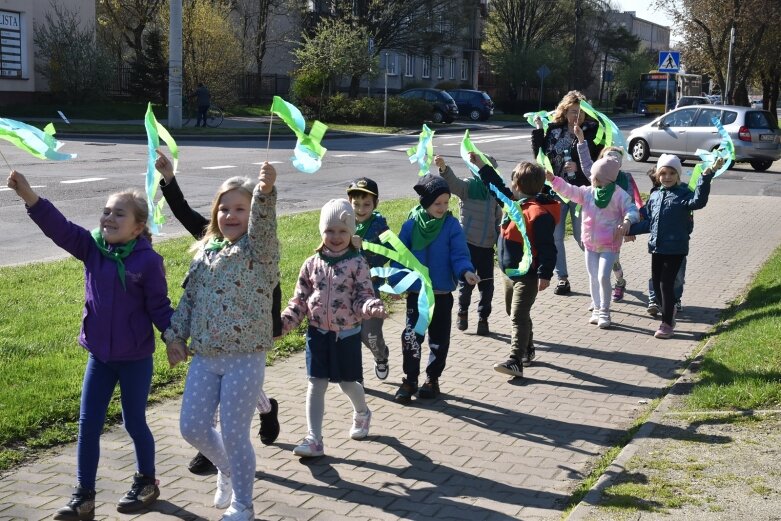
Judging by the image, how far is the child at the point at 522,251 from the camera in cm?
695

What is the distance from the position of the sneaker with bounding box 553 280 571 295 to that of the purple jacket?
244 inches

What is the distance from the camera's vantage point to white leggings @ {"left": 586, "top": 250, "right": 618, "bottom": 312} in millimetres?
8586

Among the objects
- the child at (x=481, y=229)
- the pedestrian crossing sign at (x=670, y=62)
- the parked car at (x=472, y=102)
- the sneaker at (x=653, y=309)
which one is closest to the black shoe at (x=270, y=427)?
the child at (x=481, y=229)

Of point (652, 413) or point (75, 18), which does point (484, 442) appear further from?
point (75, 18)

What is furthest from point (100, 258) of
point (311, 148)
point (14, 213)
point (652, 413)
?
point (14, 213)

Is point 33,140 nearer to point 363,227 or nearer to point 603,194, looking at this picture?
point 363,227

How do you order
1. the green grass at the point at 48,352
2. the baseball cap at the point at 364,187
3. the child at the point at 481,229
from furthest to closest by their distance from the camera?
the child at the point at 481,229 → the baseball cap at the point at 364,187 → the green grass at the point at 48,352

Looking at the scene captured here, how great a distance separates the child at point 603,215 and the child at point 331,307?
11.1ft

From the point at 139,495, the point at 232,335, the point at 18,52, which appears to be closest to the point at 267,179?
the point at 232,335

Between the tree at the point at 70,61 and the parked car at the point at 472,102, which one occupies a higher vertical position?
the tree at the point at 70,61

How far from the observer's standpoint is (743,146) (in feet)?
82.7

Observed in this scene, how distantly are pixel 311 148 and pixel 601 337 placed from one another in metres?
4.58

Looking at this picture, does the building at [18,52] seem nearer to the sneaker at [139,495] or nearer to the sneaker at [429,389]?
the sneaker at [429,389]

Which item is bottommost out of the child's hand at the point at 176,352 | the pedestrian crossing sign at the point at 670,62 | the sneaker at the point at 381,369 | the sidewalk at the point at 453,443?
the sidewalk at the point at 453,443
